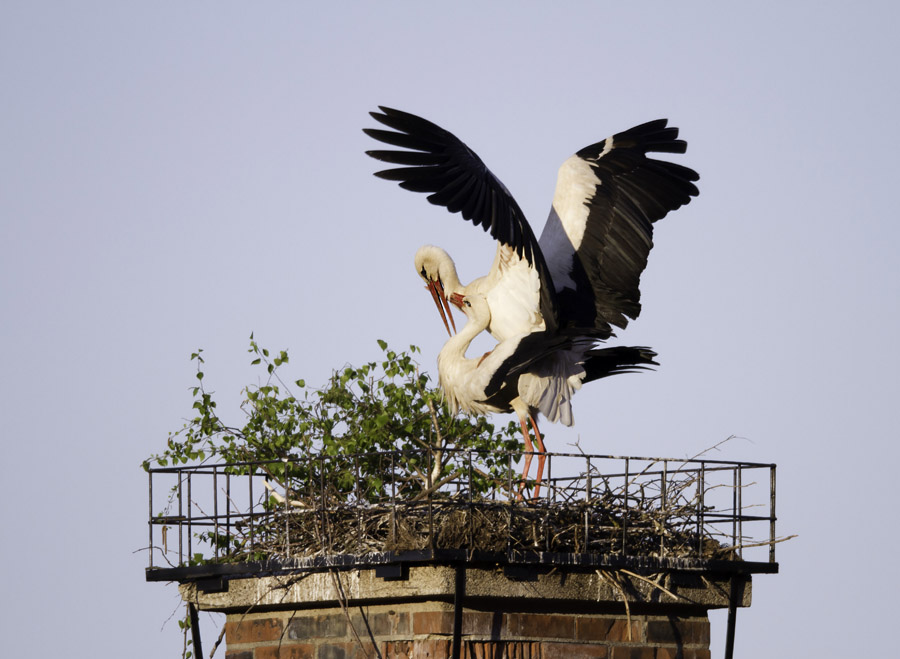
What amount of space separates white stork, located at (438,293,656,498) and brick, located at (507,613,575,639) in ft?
5.34

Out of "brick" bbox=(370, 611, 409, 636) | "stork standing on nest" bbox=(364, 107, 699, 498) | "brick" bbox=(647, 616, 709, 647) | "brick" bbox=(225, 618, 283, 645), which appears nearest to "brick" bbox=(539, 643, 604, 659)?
"brick" bbox=(647, 616, 709, 647)

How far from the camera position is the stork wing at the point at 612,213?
30.1ft

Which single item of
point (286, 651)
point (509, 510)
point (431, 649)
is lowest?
point (286, 651)

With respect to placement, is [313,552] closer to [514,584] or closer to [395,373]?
[514,584]

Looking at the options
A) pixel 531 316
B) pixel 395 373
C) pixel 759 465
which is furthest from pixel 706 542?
pixel 395 373

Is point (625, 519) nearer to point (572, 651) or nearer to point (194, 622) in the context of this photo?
point (572, 651)

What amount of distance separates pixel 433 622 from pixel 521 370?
2.35m

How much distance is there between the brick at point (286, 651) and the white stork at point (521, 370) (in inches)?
72.6

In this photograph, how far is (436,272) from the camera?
914cm

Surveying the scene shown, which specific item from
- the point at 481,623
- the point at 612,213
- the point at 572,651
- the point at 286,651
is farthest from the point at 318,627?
the point at 612,213

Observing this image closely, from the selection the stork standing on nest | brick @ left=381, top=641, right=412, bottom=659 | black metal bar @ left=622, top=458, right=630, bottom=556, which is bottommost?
brick @ left=381, top=641, right=412, bottom=659

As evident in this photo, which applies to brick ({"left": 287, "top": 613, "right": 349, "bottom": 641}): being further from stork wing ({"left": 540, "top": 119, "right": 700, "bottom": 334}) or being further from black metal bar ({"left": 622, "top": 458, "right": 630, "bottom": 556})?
stork wing ({"left": 540, "top": 119, "right": 700, "bottom": 334})

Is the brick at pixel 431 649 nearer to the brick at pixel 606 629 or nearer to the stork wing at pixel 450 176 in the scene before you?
the brick at pixel 606 629

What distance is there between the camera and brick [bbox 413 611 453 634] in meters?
6.72
